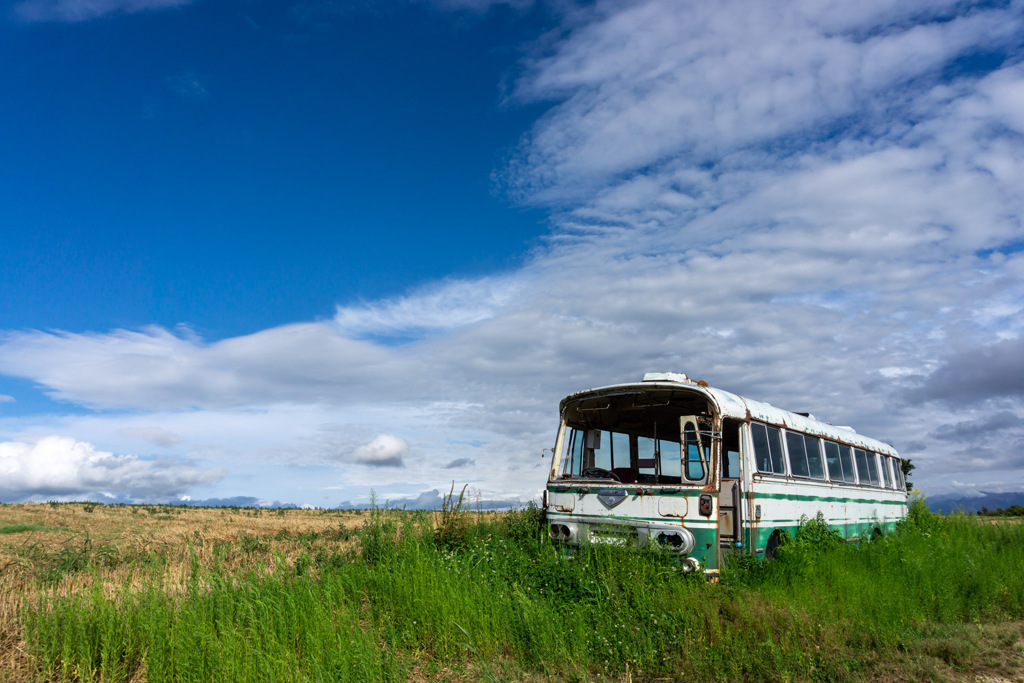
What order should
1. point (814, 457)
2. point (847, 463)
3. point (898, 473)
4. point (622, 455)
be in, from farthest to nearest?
point (898, 473), point (847, 463), point (814, 457), point (622, 455)

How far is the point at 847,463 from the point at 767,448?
5187 millimetres

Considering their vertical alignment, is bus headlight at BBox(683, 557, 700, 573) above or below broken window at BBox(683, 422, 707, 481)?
below

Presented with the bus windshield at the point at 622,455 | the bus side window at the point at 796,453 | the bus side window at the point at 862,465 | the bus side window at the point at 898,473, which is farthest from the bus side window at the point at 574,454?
the bus side window at the point at 898,473

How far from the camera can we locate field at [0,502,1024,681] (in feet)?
21.6

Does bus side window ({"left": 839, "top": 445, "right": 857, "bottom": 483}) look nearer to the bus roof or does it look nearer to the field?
the bus roof

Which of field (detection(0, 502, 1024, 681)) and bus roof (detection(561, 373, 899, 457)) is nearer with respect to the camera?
field (detection(0, 502, 1024, 681))

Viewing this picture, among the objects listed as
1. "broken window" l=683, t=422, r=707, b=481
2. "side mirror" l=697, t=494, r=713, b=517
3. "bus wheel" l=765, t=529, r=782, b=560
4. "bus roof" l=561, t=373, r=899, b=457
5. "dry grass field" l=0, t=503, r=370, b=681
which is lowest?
"dry grass field" l=0, t=503, r=370, b=681

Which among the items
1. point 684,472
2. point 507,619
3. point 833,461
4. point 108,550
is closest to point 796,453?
point 833,461

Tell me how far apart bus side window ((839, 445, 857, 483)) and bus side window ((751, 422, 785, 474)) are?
162 inches

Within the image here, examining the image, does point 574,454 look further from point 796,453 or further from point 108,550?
point 108,550

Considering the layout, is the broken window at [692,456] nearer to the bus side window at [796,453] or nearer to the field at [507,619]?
the field at [507,619]

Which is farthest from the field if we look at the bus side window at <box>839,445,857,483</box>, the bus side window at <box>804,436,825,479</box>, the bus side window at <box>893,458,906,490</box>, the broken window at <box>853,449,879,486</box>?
the bus side window at <box>893,458,906,490</box>

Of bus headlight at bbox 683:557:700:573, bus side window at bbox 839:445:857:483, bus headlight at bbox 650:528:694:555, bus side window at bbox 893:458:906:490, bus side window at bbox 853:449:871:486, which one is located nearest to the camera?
bus headlight at bbox 683:557:700:573

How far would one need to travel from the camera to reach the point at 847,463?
14516 millimetres
